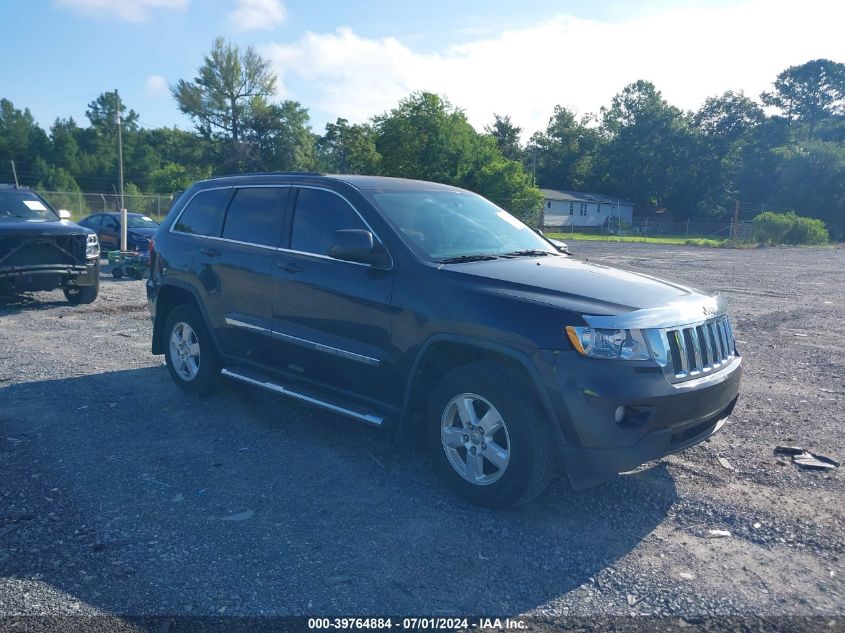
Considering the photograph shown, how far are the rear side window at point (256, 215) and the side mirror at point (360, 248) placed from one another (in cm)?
109

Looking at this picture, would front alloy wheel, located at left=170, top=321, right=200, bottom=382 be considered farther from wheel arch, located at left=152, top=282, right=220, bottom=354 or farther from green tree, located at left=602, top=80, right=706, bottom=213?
green tree, located at left=602, top=80, right=706, bottom=213

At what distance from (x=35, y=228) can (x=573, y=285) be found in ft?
32.8

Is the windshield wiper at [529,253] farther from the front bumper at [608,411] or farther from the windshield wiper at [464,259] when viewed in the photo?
the front bumper at [608,411]

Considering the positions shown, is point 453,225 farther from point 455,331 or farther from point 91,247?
point 91,247

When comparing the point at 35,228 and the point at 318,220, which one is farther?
the point at 35,228

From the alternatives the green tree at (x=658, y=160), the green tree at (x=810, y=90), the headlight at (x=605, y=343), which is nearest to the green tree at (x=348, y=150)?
the green tree at (x=658, y=160)

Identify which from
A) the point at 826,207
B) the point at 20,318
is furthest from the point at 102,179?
the point at 826,207

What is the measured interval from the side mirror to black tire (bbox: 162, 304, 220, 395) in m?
2.17

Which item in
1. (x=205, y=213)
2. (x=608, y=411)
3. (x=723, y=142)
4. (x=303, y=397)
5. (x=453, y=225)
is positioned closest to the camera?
(x=608, y=411)

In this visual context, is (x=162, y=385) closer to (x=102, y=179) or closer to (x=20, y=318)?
(x=20, y=318)

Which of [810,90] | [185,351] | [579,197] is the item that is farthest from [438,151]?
[810,90]

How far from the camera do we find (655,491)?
4.51 metres

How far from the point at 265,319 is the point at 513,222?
2.21 m

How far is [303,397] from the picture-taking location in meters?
5.17
